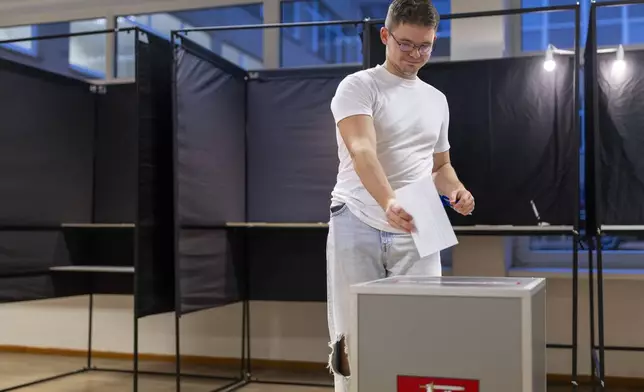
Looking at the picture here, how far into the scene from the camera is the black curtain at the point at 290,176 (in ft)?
12.3

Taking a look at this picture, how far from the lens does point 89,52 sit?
4.67 metres

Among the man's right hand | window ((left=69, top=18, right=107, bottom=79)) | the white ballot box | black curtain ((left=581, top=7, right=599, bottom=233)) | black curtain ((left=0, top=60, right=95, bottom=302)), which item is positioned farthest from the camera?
window ((left=69, top=18, right=107, bottom=79))

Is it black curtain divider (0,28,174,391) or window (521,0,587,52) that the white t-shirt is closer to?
black curtain divider (0,28,174,391)

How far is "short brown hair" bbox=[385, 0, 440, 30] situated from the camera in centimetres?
159

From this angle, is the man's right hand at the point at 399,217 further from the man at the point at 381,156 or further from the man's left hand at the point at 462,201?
the man's left hand at the point at 462,201

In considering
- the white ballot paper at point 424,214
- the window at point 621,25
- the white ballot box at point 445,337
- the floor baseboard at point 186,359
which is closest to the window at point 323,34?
the window at point 621,25

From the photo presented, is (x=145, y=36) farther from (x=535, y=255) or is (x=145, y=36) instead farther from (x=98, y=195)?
(x=535, y=255)

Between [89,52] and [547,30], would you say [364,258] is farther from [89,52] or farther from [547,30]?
[89,52]

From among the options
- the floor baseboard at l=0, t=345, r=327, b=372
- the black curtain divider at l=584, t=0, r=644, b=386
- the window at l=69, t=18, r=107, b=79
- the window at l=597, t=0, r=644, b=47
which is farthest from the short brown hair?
the window at l=69, t=18, r=107, b=79

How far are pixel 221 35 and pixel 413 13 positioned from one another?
2991mm

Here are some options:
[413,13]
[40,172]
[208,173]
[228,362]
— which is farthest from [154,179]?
[413,13]

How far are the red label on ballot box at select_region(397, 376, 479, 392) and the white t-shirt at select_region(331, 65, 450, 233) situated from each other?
0.46 meters

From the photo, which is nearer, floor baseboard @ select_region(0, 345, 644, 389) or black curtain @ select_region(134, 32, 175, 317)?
black curtain @ select_region(134, 32, 175, 317)

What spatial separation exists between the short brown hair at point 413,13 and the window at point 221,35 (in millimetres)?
2754
